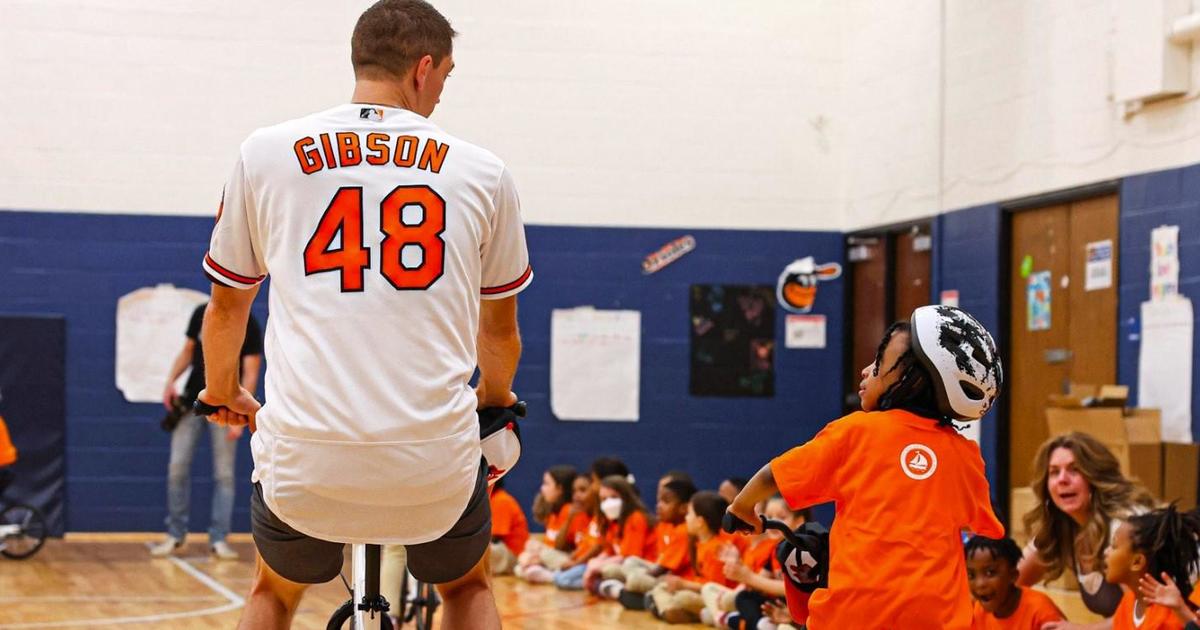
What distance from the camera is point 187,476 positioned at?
10.6 meters

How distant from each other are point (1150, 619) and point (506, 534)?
19.0 feet

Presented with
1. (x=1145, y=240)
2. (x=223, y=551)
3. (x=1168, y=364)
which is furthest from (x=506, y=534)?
(x=1145, y=240)

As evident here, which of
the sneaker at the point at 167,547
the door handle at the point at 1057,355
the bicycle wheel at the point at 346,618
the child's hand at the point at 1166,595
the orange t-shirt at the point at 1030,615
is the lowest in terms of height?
the sneaker at the point at 167,547

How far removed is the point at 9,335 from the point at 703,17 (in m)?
5.97

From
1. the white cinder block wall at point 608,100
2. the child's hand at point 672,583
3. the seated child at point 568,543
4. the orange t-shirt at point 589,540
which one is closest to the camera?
the child's hand at point 672,583

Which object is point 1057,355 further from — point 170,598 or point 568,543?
point 170,598

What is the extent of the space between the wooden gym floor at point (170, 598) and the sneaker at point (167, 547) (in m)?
0.08

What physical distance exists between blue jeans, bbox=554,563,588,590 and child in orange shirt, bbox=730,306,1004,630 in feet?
19.5

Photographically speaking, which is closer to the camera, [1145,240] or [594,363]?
[1145,240]

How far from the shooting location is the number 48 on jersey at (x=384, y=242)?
250 cm

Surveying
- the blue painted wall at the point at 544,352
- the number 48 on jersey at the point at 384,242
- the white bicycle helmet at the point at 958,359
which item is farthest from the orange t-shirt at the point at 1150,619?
the blue painted wall at the point at 544,352

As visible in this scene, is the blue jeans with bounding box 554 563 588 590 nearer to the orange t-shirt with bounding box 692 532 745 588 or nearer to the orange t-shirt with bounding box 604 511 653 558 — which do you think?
the orange t-shirt with bounding box 604 511 653 558

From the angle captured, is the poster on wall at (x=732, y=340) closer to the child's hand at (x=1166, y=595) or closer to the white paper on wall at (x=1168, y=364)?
the white paper on wall at (x=1168, y=364)

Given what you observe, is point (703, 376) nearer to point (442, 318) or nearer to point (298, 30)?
point (298, 30)
